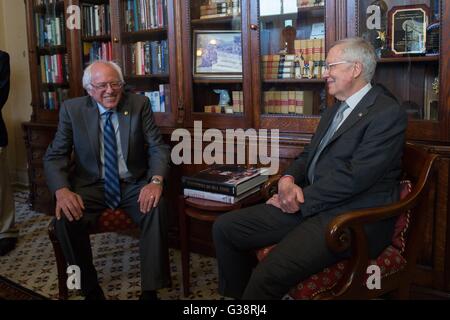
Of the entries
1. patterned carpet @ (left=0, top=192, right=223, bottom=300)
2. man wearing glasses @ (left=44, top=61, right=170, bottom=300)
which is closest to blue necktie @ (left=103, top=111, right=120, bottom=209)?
man wearing glasses @ (left=44, top=61, right=170, bottom=300)

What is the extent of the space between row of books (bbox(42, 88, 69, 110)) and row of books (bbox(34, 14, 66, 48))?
360 mm

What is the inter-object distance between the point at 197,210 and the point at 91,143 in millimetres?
653

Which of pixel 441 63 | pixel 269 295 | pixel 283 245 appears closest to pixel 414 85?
pixel 441 63

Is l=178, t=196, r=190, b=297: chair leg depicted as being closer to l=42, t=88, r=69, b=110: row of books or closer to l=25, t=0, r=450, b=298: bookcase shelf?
l=25, t=0, r=450, b=298: bookcase shelf

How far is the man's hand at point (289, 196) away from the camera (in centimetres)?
180

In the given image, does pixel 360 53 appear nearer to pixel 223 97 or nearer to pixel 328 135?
pixel 328 135

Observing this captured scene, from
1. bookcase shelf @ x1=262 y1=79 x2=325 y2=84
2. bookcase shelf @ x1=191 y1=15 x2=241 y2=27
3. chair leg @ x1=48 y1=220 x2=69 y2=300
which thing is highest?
bookcase shelf @ x1=191 y1=15 x2=241 y2=27

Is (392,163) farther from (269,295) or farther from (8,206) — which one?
(8,206)

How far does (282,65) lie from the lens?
246 cm

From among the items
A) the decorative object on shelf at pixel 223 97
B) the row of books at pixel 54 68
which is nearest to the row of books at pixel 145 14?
the decorative object on shelf at pixel 223 97

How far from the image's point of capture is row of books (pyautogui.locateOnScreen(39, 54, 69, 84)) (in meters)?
3.58

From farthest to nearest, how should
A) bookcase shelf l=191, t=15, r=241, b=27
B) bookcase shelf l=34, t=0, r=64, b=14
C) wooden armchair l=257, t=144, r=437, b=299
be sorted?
1. bookcase shelf l=34, t=0, r=64, b=14
2. bookcase shelf l=191, t=15, r=241, b=27
3. wooden armchair l=257, t=144, r=437, b=299

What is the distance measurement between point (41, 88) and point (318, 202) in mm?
2799

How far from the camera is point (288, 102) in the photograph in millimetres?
2453
